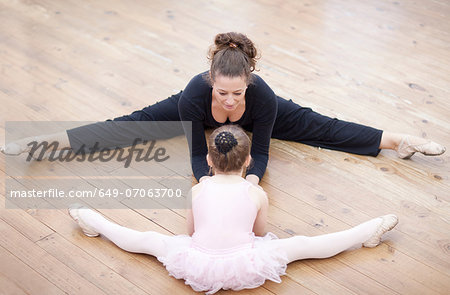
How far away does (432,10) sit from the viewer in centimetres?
339

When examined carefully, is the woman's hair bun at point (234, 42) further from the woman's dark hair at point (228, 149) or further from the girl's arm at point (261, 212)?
the girl's arm at point (261, 212)

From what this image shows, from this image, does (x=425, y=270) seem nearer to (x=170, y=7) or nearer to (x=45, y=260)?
(x=45, y=260)

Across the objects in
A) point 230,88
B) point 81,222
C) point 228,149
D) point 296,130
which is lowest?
point 81,222

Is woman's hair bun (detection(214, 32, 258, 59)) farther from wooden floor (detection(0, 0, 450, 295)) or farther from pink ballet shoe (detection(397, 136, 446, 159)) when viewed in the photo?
pink ballet shoe (detection(397, 136, 446, 159))

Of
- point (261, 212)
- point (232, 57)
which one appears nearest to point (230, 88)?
point (232, 57)

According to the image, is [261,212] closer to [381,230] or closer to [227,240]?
[227,240]

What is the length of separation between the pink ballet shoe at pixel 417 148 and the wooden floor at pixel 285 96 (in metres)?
0.04

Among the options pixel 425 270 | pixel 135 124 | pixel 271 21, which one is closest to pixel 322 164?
pixel 425 270

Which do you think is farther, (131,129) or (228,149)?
(131,129)

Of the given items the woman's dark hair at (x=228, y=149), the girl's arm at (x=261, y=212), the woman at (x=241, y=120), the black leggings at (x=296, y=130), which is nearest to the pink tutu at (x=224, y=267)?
the girl's arm at (x=261, y=212)

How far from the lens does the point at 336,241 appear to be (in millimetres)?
1802

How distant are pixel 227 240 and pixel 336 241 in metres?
0.39

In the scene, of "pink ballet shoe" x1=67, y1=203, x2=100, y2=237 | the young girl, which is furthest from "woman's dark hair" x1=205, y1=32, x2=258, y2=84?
"pink ballet shoe" x1=67, y1=203, x2=100, y2=237

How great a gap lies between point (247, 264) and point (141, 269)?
0.35 meters
